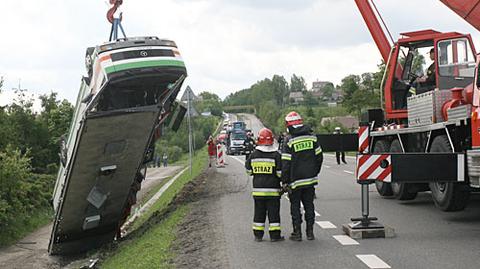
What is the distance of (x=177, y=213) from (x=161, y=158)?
5715cm

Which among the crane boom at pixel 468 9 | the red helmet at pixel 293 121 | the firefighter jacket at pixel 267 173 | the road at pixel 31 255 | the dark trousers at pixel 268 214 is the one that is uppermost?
the crane boom at pixel 468 9

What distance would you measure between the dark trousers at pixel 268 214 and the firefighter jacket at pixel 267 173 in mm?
93

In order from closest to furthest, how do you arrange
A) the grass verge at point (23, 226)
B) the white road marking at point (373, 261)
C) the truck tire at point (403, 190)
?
the white road marking at point (373, 261) < the truck tire at point (403, 190) < the grass verge at point (23, 226)

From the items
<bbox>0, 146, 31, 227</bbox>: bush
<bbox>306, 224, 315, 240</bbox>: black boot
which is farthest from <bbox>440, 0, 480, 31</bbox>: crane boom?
<bbox>0, 146, 31, 227</bbox>: bush

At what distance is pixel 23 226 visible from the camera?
2125cm

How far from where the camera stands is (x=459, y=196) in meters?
10.1

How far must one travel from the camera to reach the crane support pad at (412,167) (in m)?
8.84

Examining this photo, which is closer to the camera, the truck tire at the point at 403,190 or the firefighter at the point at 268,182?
the firefighter at the point at 268,182

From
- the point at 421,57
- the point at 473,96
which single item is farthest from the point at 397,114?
the point at 473,96

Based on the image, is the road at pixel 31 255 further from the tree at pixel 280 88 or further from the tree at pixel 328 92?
the tree at pixel 280 88

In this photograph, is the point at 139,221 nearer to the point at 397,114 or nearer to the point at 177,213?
the point at 177,213

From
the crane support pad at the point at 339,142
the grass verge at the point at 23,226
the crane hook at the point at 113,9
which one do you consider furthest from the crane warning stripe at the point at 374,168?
the grass verge at the point at 23,226

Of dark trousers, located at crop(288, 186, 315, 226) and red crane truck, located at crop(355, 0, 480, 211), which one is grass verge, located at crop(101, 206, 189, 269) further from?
red crane truck, located at crop(355, 0, 480, 211)

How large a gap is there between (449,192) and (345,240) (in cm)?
242
